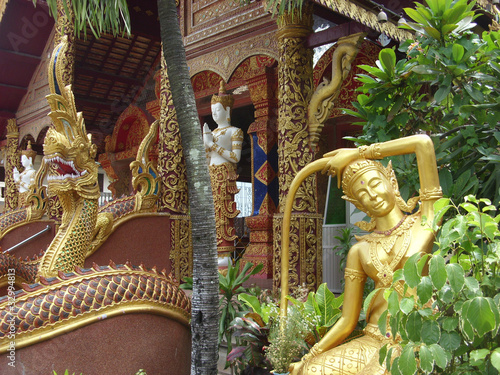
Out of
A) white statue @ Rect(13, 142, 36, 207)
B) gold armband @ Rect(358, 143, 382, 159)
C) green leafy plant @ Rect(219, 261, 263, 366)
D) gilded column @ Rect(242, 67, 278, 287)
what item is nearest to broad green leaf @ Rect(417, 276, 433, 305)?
gold armband @ Rect(358, 143, 382, 159)

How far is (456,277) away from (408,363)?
30 cm

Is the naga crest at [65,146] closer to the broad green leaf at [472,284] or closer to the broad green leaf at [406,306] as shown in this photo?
the broad green leaf at [406,306]

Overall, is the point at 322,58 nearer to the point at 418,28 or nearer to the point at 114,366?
the point at 418,28

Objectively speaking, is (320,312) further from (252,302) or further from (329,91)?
(329,91)

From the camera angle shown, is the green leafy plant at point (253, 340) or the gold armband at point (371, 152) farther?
the green leafy plant at point (253, 340)

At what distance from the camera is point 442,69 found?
8.89 feet

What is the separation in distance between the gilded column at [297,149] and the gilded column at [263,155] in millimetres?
2235

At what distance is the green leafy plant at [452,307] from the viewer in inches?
55.8

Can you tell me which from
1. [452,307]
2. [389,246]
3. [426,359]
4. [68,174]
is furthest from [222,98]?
[426,359]

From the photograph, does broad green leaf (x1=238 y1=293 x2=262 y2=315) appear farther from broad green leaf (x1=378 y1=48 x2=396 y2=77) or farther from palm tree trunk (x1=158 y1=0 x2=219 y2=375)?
broad green leaf (x1=378 y1=48 x2=396 y2=77)

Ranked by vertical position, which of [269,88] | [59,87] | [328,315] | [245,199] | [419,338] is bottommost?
[328,315]

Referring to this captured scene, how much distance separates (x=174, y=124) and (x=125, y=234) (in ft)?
5.54

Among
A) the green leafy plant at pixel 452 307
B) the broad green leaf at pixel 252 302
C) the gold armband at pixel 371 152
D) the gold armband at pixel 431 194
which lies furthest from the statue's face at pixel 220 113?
the green leafy plant at pixel 452 307

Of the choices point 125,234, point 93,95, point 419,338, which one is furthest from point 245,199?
point 419,338
